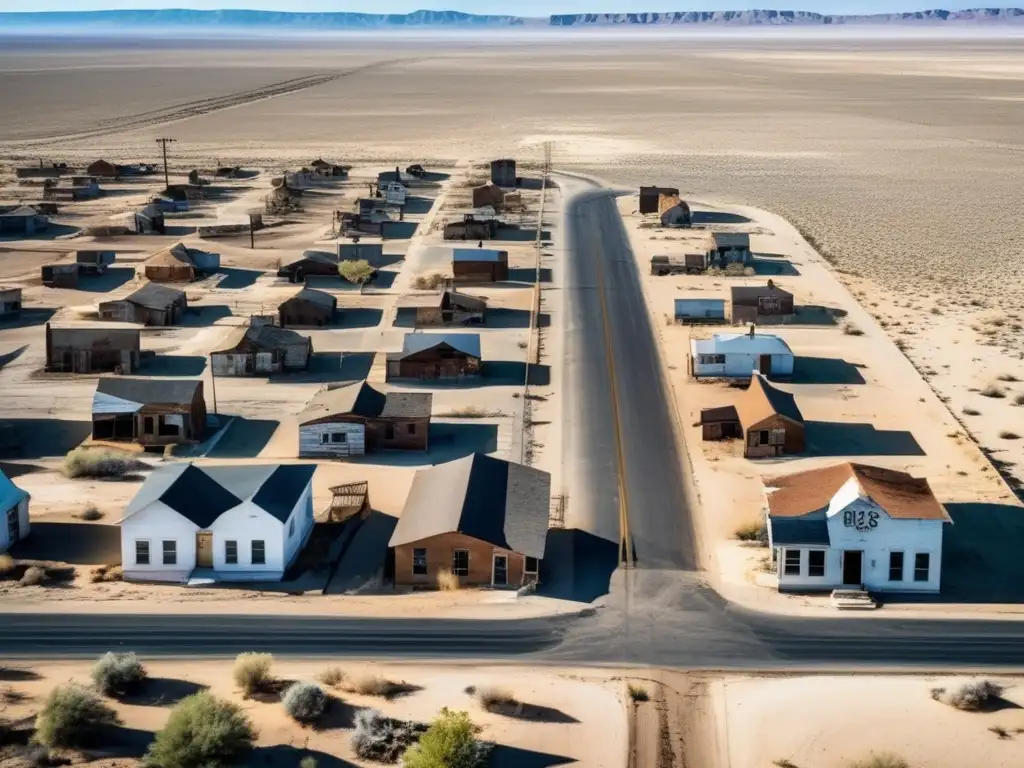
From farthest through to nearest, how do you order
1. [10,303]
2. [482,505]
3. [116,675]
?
[10,303] < [482,505] < [116,675]

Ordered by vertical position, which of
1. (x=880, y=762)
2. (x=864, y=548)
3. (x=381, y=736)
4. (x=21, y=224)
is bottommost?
(x=880, y=762)

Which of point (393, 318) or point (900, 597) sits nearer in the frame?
point (900, 597)

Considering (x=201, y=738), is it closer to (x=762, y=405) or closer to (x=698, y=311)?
(x=762, y=405)

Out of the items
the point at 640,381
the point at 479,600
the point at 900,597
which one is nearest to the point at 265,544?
the point at 479,600

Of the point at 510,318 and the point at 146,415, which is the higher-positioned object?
the point at 510,318

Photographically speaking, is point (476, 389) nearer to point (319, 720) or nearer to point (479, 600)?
point (479, 600)

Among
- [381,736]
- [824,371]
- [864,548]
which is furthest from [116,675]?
[824,371]
